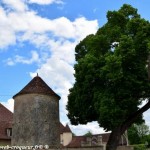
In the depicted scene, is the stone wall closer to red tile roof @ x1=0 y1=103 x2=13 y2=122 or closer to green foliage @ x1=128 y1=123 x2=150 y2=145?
red tile roof @ x1=0 y1=103 x2=13 y2=122

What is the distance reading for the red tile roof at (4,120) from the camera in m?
43.9

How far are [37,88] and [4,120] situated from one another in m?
10.9

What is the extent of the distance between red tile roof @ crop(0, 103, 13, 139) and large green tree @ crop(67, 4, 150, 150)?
12515 mm

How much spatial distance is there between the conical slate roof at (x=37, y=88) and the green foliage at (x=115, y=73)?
151 inches

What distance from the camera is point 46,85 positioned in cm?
3872

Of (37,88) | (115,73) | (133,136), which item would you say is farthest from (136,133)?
(115,73)

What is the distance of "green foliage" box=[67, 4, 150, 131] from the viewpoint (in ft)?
97.1

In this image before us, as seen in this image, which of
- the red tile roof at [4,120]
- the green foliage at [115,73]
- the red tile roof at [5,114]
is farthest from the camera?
the red tile roof at [5,114]

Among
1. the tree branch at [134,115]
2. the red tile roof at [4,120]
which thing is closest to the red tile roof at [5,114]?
the red tile roof at [4,120]

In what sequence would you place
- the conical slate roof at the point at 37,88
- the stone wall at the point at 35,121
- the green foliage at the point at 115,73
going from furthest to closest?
the conical slate roof at the point at 37,88, the stone wall at the point at 35,121, the green foliage at the point at 115,73

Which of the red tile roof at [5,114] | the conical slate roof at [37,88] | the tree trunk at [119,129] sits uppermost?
the conical slate roof at [37,88]

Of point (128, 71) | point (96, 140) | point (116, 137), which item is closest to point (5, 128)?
point (116, 137)

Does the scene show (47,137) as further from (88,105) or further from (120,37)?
(120,37)

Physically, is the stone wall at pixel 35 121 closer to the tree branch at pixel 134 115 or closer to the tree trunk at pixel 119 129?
the tree trunk at pixel 119 129
